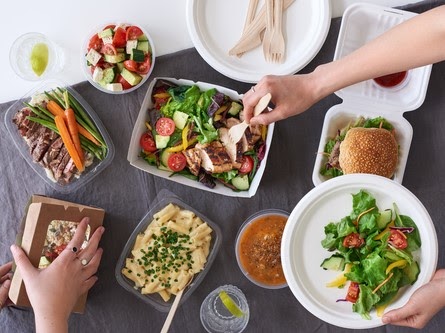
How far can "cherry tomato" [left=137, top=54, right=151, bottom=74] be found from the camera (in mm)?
1805

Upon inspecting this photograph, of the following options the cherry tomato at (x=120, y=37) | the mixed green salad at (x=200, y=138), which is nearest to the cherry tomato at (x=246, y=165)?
the mixed green salad at (x=200, y=138)

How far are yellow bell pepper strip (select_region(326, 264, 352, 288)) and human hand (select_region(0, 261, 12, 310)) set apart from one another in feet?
3.78

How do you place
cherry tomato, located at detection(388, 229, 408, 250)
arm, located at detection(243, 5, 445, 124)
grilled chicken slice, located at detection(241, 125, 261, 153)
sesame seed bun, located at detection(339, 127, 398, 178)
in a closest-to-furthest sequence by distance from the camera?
arm, located at detection(243, 5, 445, 124) → cherry tomato, located at detection(388, 229, 408, 250) → sesame seed bun, located at detection(339, 127, 398, 178) → grilled chicken slice, located at detection(241, 125, 261, 153)

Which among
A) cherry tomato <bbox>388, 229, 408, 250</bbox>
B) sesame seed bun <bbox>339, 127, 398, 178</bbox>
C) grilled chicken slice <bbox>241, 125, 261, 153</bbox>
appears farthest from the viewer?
grilled chicken slice <bbox>241, 125, 261, 153</bbox>

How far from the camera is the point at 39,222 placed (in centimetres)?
166

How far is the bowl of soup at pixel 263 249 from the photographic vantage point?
6.08ft

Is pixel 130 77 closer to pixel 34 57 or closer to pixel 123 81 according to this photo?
pixel 123 81

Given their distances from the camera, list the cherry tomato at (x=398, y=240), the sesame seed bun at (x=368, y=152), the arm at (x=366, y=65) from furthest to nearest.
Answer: the sesame seed bun at (x=368, y=152)
the cherry tomato at (x=398, y=240)
the arm at (x=366, y=65)

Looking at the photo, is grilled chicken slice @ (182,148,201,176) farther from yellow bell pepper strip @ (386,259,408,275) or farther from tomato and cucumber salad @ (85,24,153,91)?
yellow bell pepper strip @ (386,259,408,275)

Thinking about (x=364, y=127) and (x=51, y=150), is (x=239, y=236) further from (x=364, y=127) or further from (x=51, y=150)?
(x=51, y=150)

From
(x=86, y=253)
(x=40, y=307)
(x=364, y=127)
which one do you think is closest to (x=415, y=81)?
(x=364, y=127)

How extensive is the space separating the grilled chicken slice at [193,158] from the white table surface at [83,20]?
15.0 inches

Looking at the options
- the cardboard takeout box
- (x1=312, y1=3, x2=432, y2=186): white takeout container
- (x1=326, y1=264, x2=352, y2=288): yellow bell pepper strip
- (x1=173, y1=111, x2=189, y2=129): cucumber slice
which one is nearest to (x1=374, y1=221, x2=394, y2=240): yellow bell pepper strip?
(x1=326, y1=264, x2=352, y2=288): yellow bell pepper strip

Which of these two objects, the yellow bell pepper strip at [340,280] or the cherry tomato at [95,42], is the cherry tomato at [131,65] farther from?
the yellow bell pepper strip at [340,280]
